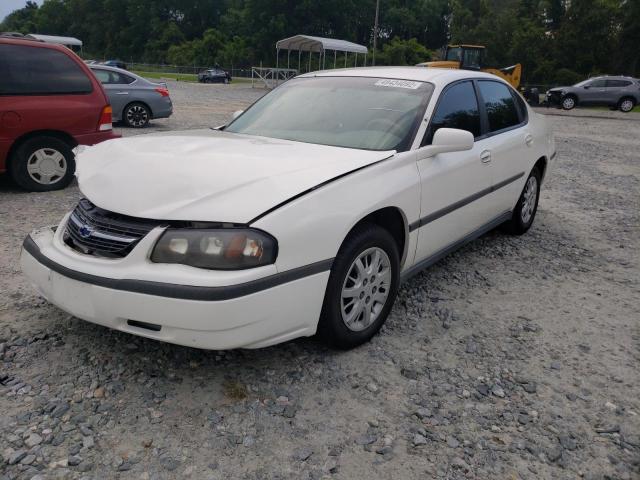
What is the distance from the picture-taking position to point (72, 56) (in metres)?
6.58

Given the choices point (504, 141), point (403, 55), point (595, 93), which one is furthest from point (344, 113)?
point (403, 55)

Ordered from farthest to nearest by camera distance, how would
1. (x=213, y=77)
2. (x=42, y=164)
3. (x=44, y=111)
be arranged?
(x=213, y=77) < (x=42, y=164) < (x=44, y=111)

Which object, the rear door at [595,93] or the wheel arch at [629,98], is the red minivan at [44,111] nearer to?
the rear door at [595,93]

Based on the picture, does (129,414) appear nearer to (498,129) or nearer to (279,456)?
(279,456)

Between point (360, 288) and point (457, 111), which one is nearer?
point (360, 288)

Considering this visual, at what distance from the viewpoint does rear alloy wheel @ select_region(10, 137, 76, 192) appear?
625 cm

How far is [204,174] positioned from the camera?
2807mm

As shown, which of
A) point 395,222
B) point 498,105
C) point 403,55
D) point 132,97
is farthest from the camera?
point 403,55

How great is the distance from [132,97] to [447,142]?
10478 millimetres

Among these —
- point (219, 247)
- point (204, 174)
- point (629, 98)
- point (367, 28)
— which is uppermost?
point (367, 28)

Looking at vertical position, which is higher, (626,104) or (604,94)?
(604,94)

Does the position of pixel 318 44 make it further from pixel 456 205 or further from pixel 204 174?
pixel 204 174

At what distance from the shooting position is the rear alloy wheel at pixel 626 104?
26.1 meters

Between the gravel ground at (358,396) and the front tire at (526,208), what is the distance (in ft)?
4.15
